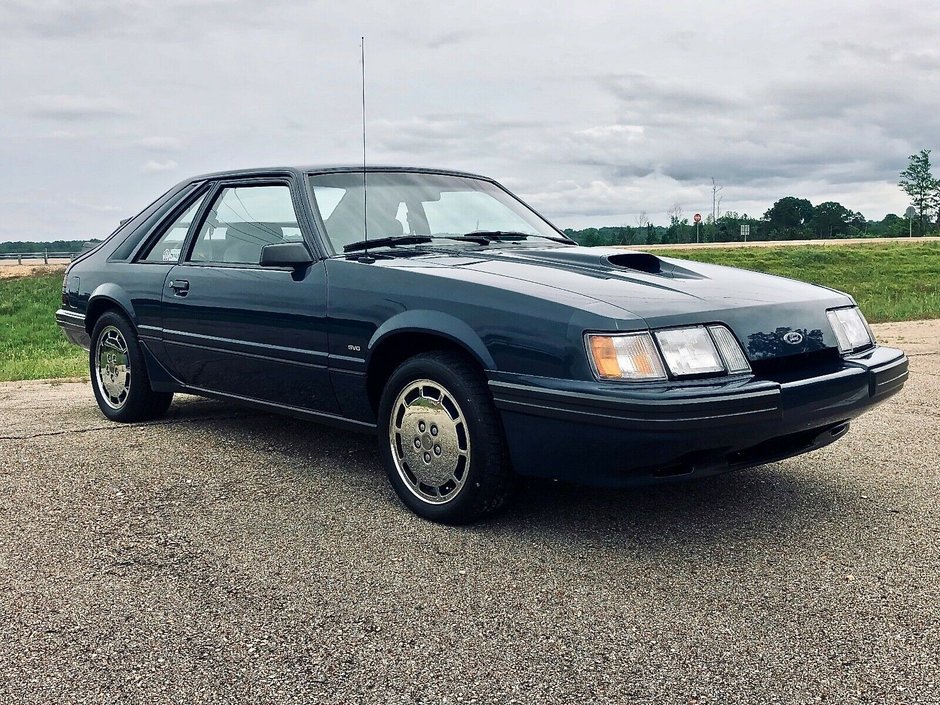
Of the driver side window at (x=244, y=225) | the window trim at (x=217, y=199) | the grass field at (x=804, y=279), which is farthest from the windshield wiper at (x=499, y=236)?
the grass field at (x=804, y=279)

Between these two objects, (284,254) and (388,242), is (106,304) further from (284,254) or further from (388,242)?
(388,242)

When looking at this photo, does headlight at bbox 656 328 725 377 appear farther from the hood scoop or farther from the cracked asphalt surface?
the hood scoop

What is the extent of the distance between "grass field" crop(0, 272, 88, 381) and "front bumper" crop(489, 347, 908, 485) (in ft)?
26.7

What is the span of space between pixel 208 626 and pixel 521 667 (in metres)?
0.99

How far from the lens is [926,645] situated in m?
2.83

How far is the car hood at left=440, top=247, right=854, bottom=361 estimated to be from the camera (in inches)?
143

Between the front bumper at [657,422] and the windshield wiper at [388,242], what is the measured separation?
4.15 feet

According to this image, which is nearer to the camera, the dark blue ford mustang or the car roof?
the dark blue ford mustang

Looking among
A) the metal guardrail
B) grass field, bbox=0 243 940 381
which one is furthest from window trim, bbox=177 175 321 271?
the metal guardrail

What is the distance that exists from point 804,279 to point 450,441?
80.9 ft

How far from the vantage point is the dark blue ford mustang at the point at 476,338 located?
136 inches

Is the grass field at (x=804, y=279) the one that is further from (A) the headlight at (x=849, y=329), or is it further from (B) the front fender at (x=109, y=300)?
(A) the headlight at (x=849, y=329)

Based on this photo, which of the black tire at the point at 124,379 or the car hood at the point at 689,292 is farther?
the black tire at the point at 124,379

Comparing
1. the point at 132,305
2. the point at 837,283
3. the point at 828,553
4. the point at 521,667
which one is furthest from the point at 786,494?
the point at 837,283
